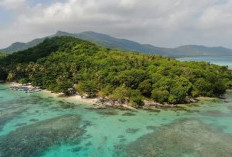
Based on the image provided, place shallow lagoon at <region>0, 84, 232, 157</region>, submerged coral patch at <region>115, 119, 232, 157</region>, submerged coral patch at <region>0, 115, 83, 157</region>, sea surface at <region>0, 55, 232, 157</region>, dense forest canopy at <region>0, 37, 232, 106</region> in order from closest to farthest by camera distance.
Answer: submerged coral patch at <region>115, 119, 232, 157</region> → submerged coral patch at <region>0, 115, 83, 157</region> → sea surface at <region>0, 55, 232, 157</region> → shallow lagoon at <region>0, 84, 232, 157</region> → dense forest canopy at <region>0, 37, 232, 106</region>

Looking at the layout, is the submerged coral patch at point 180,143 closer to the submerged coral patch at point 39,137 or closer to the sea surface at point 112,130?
the sea surface at point 112,130

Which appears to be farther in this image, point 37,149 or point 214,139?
point 214,139

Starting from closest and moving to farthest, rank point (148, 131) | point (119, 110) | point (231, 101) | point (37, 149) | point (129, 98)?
point (37, 149)
point (148, 131)
point (119, 110)
point (129, 98)
point (231, 101)


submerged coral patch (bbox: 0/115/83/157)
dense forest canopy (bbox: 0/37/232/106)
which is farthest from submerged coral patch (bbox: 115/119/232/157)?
dense forest canopy (bbox: 0/37/232/106)

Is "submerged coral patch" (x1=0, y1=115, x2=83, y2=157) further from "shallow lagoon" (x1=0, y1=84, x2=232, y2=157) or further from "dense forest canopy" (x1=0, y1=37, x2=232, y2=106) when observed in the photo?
"dense forest canopy" (x1=0, y1=37, x2=232, y2=106)

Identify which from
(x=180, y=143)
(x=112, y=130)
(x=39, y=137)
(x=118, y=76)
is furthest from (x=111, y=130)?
(x=118, y=76)

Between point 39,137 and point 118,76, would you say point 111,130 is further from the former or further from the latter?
point 118,76

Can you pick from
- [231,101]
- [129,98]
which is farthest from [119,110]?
[231,101]

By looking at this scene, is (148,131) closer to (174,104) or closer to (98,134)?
(98,134)
